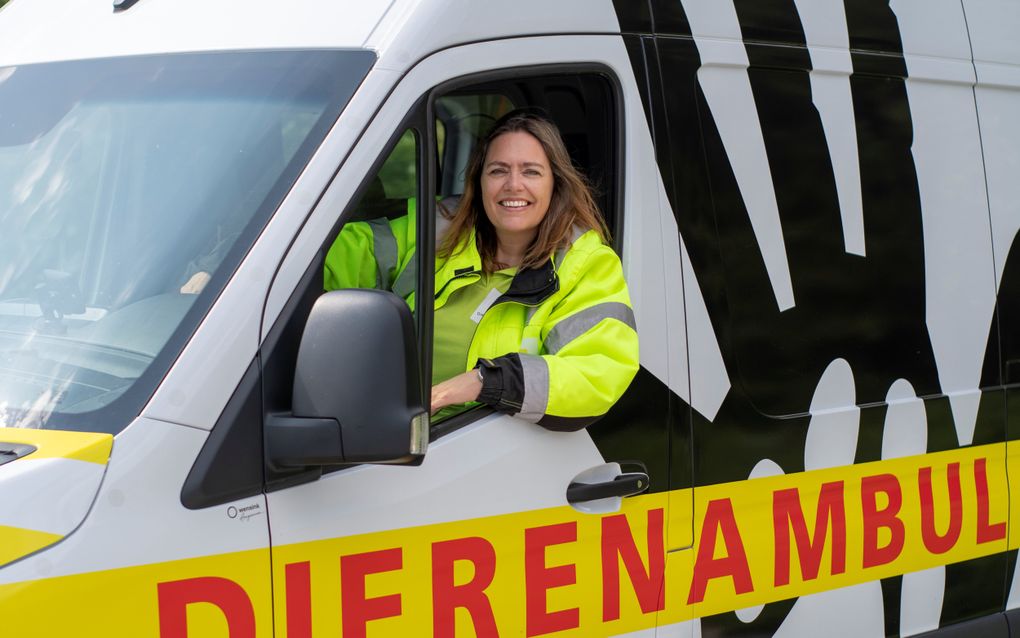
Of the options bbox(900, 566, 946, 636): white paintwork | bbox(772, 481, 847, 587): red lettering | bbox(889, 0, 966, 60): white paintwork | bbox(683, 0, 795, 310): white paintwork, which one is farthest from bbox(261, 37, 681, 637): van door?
bbox(889, 0, 966, 60): white paintwork

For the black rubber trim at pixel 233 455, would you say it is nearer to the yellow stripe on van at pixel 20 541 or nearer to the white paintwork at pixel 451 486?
the white paintwork at pixel 451 486

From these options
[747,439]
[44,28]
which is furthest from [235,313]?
[747,439]

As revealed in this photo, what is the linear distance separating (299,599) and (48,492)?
1.66 ft

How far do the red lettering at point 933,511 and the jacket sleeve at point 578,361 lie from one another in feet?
3.64

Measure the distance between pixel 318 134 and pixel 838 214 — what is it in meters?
1.46

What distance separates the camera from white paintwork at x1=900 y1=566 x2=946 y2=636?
136 inches

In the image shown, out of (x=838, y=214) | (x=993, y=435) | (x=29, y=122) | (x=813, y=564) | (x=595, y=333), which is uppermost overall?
(x=29, y=122)

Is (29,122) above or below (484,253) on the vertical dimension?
above

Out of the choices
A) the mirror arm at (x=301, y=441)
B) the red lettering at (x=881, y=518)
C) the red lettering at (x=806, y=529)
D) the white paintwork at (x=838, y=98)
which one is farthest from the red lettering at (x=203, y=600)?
the white paintwork at (x=838, y=98)

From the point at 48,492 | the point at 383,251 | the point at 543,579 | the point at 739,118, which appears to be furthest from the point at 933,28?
the point at 48,492

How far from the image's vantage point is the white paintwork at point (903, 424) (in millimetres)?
3389

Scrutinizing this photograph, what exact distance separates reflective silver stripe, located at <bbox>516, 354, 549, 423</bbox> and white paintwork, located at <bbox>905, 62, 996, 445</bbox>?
1344 millimetres

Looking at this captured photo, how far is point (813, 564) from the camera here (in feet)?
10.6

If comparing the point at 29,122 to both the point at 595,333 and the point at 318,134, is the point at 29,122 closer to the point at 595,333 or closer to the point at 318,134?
the point at 318,134
